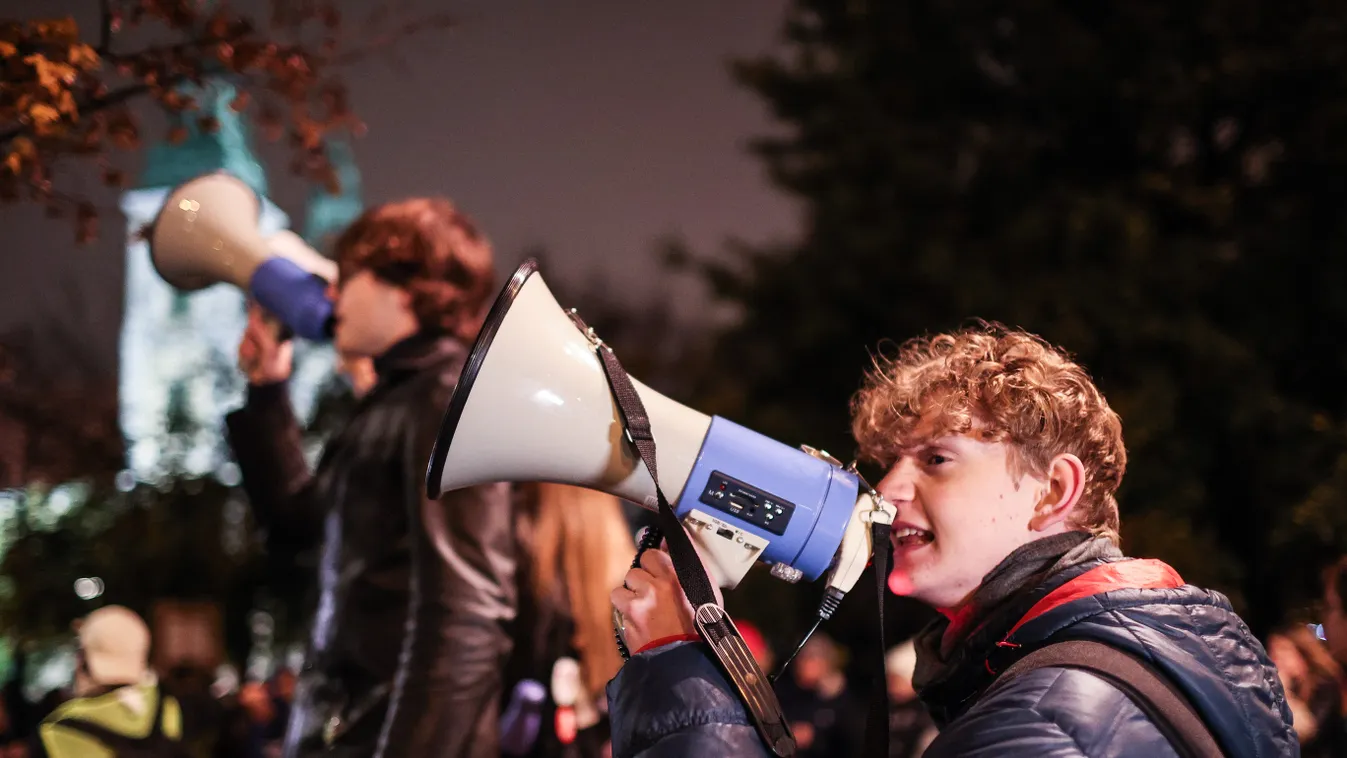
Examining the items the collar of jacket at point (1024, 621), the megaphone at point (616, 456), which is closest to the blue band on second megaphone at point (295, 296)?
the megaphone at point (616, 456)

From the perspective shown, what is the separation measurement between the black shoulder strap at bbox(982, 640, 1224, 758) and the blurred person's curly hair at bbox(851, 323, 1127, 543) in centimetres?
36

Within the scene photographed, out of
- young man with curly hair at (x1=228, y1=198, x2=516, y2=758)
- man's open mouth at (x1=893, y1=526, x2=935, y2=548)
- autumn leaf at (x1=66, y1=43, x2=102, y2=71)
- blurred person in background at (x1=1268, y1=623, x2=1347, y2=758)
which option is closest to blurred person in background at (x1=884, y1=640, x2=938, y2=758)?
blurred person in background at (x1=1268, y1=623, x2=1347, y2=758)

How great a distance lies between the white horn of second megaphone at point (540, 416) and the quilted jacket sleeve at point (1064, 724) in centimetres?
60

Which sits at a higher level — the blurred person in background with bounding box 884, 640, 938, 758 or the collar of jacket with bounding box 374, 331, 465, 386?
the collar of jacket with bounding box 374, 331, 465, 386

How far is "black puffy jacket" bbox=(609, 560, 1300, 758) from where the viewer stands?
5.12 ft

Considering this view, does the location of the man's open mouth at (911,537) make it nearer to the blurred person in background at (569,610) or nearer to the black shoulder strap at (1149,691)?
the black shoulder strap at (1149,691)

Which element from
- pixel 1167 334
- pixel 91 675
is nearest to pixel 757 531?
pixel 91 675

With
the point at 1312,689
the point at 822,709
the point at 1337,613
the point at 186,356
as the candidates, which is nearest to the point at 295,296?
the point at 1337,613

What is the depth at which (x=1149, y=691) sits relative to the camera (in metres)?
1.58

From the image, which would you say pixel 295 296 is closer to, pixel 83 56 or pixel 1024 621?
pixel 83 56

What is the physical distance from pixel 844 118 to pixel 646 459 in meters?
10.5

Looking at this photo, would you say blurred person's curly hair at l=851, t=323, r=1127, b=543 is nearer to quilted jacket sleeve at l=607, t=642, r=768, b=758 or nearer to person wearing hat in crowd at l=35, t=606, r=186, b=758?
quilted jacket sleeve at l=607, t=642, r=768, b=758

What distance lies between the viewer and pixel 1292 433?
9773mm

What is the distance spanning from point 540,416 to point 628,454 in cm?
15
